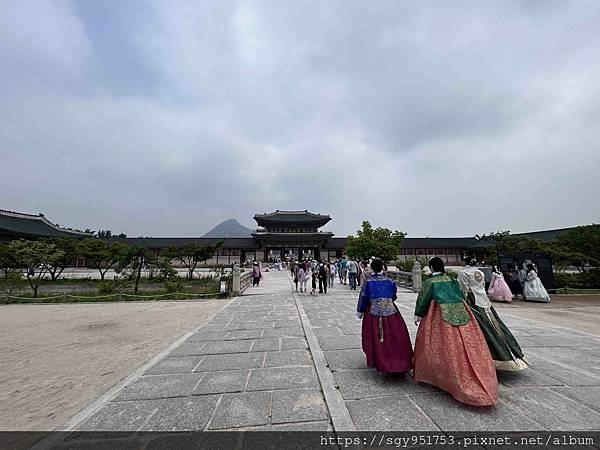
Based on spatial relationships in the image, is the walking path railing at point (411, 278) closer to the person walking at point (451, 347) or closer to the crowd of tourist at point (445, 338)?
the crowd of tourist at point (445, 338)

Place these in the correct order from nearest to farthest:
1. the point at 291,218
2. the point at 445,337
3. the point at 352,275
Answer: the point at 445,337 < the point at 352,275 < the point at 291,218

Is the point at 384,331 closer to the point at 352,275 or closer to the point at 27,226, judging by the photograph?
the point at 352,275

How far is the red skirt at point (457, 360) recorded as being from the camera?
243cm

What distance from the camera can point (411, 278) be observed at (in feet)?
42.8

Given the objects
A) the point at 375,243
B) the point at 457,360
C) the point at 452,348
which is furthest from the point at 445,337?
the point at 375,243

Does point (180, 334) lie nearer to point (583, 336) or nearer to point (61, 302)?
point (583, 336)

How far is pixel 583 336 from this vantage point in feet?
15.8

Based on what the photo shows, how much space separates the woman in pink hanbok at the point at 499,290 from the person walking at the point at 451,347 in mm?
8916

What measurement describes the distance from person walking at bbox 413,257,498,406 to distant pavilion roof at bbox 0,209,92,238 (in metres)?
40.2

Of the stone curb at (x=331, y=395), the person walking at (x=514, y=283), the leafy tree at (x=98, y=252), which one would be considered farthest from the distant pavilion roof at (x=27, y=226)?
the person walking at (x=514, y=283)

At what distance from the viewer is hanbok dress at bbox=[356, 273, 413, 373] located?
304 cm

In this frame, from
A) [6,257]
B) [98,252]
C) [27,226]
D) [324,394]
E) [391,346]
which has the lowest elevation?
[324,394]

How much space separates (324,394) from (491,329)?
211cm

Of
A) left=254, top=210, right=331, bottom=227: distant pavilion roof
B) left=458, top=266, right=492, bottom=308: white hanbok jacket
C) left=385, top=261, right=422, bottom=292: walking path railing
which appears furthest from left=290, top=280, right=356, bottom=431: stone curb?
left=254, top=210, right=331, bottom=227: distant pavilion roof
